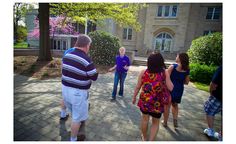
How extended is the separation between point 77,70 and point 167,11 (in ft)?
79.4

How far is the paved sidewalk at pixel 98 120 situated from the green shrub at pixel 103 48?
23.7 feet

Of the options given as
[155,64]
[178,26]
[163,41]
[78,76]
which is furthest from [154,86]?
[163,41]

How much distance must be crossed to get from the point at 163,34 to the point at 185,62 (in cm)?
2248

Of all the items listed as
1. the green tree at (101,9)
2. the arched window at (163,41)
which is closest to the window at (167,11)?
the arched window at (163,41)

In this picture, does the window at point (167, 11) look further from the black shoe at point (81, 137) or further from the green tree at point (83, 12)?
the black shoe at point (81, 137)

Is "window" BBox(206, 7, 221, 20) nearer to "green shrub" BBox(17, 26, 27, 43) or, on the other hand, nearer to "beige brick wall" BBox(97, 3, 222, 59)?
"beige brick wall" BBox(97, 3, 222, 59)

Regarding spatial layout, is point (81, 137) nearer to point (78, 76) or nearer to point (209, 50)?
point (78, 76)

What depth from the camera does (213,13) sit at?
22094 mm

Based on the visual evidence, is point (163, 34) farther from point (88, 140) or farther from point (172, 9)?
point (88, 140)

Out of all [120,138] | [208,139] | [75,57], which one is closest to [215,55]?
[208,139]

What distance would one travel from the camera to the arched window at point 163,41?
2410cm

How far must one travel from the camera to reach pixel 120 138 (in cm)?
315

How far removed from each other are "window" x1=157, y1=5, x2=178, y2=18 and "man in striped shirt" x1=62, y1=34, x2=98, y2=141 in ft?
77.6

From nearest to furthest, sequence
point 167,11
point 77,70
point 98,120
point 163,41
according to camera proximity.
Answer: point 77,70
point 98,120
point 167,11
point 163,41
